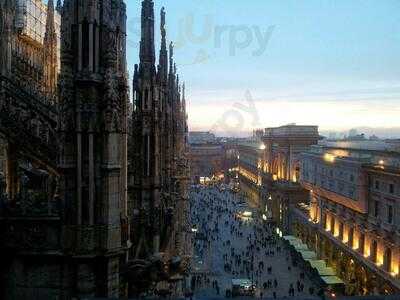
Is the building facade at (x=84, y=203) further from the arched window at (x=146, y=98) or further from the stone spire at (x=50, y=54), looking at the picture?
the stone spire at (x=50, y=54)

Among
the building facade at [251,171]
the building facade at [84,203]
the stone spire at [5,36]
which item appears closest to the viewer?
the building facade at [84,203]

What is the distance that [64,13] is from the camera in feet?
35.9

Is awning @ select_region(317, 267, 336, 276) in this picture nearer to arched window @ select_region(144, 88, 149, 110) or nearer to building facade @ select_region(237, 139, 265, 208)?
arched window @ select_region(144, 88, 149, 110)

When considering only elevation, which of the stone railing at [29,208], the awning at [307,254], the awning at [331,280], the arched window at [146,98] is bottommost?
the awning at [307,254]

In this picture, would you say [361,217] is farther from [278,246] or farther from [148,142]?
[148,142]

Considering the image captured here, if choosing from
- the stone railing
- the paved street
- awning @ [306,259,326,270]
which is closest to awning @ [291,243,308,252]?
the paved street

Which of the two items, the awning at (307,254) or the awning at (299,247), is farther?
the awning at (299,247)

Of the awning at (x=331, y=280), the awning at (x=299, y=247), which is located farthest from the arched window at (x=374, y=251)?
the awning at (x=299, y=247)

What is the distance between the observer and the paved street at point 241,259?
1791 inches

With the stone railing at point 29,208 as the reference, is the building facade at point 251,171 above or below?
below

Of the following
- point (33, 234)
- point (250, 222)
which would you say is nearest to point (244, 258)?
point (250, 222)

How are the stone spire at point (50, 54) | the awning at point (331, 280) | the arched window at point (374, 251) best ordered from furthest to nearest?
the awning at point (331, 280)
the arched window at point (374, 251)
the stone spire at point (50, 54)

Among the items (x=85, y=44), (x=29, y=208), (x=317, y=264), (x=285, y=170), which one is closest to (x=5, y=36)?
(x=29, y=208)

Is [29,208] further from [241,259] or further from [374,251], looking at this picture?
[241,259]
